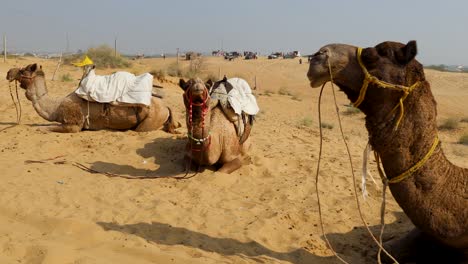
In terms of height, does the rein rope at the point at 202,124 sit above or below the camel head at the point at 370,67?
below

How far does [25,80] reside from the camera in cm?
1130

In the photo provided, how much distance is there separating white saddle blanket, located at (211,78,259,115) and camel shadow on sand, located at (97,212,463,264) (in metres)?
3.18

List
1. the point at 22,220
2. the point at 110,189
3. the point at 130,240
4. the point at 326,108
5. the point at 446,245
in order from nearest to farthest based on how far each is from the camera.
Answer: the point at 446,245
the point at 130,240
the point at 22,220
the point at 110,189
the point at 326,108

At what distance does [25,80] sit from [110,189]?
5425mm

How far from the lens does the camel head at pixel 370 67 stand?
151 inches

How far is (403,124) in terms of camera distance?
3.91m

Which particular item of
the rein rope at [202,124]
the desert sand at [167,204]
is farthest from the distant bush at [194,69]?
the rein rope at [202,124]

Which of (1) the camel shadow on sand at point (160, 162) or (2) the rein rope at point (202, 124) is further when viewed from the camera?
(1) the camel shadow on sand at point (160, 162)

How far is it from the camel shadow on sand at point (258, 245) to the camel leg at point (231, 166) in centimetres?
251

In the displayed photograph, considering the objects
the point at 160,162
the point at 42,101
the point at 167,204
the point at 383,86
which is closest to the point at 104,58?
the point at 42,101

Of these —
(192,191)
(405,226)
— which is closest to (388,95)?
(405,226)

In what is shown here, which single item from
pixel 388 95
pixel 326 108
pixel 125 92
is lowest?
pixel 326 108

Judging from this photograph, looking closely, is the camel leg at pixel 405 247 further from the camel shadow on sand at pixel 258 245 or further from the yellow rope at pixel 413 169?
the yellow rope at pixel 413 169

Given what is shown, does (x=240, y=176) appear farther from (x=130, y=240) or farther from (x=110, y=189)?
(x=130, y=240)
